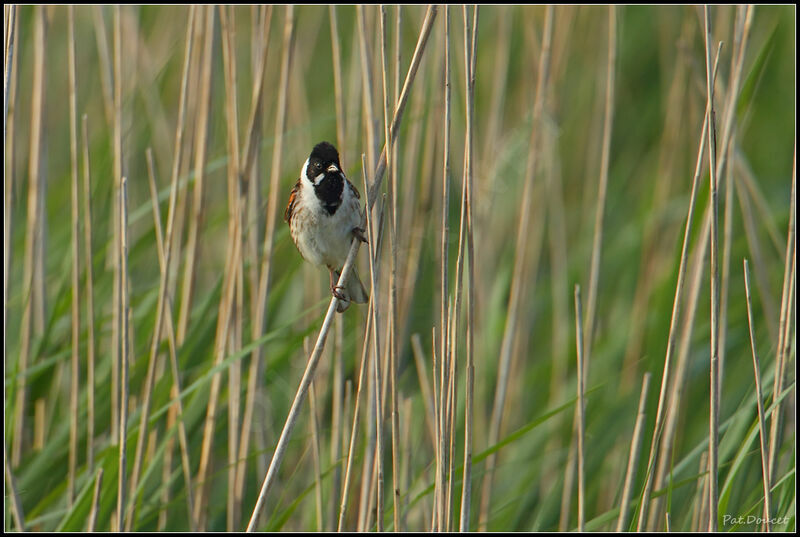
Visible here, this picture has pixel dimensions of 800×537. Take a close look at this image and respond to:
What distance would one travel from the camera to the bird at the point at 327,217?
7.09 ft

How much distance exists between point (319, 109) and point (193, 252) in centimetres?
165

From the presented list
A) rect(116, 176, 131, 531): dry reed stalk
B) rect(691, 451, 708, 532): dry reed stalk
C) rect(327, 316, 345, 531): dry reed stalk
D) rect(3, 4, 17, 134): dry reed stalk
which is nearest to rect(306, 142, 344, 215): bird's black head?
rect(327, 316, 345, 531): dry reed stalk

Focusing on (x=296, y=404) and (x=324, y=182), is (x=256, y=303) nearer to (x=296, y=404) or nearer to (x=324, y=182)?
(x=324, y=182)

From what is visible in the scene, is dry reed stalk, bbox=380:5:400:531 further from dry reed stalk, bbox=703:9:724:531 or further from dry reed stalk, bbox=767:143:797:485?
dry reed stalk, bbox=767:143:797:485

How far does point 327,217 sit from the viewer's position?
7.16 ft

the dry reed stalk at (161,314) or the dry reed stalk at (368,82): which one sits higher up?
the dry reed stalk at (368,82)

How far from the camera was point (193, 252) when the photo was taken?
241 cm

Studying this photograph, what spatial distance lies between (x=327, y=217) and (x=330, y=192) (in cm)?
6

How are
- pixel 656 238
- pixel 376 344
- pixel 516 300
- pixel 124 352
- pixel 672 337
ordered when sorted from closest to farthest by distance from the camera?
pixel 376 344 → pixel 672 337 → pixel 124 352 → pixel 516 300 → pixel 656 238

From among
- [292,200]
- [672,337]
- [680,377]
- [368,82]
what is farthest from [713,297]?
[292,200]

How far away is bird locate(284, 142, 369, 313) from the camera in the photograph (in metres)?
2.16

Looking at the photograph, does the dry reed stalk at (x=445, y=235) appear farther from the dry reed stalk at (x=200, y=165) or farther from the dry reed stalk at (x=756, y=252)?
the dry reed stalk at (x=756, y=252)

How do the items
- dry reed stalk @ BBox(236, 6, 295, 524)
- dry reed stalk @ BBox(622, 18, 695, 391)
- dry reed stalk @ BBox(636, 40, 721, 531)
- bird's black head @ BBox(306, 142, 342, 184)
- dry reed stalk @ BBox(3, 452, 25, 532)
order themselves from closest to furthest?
dry reed stalk @ BBox(636, 40, 721, 531)
bird's black head @ BBox(306, 142, 342, 184)
dry reed stalk @ BBox(3, 452, 25, 532)
dry reed stalk @ BBox(236, 6, 295, 524)
dry reed stalk @ BBox(622, 18, 695, 391)

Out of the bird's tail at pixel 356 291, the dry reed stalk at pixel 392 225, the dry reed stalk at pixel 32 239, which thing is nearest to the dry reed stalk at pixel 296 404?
the dry reed stalk at pixel 392 225
